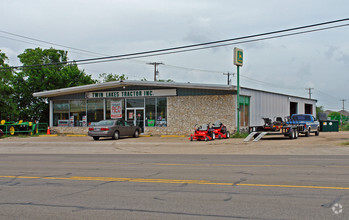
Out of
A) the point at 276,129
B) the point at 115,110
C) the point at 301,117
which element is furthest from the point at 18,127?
the point at 301,117

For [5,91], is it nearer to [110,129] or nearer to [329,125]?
[110,129]

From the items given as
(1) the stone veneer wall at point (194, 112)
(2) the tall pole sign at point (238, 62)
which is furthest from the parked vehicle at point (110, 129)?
(2) the tall pole sign at point (238, 62)

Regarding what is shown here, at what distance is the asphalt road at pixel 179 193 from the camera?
5.89 metres

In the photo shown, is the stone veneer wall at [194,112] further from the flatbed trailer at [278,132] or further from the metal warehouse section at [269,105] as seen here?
the flatbed trailer at [278,132]

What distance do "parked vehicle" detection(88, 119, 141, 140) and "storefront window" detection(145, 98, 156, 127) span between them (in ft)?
8.39

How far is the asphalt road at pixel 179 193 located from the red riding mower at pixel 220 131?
1449cm

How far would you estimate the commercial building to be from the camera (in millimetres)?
29031

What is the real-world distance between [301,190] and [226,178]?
2113 mm

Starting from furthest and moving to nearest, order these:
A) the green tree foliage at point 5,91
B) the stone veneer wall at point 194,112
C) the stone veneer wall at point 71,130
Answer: the green tree foliage at point 5,91
the stone veneer wall at point 71,130
the stone veneer wall at point 194,112

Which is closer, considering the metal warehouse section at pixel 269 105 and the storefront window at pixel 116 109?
the metal warehouse section at pixel 269 105

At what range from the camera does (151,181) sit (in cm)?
889

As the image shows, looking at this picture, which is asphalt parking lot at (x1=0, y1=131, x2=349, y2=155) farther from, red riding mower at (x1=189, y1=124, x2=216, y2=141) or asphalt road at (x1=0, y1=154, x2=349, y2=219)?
asphalt road at (x1=0, y1=154, x2=349, y2=219)

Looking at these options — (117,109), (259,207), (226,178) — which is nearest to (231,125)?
(117,109)

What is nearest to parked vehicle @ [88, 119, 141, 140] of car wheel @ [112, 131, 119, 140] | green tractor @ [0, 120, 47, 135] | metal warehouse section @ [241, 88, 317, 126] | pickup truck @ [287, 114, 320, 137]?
car wheel @ [112, 131, 119, 140]
